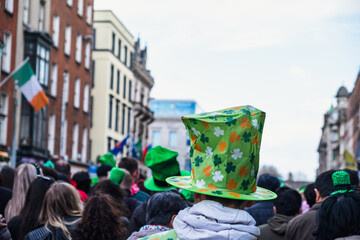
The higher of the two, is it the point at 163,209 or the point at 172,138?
the point at 172,138

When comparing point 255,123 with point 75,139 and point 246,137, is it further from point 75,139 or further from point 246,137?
A: point 75,139

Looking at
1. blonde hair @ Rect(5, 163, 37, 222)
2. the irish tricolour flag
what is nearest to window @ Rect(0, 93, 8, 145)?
the irish tricolour flag

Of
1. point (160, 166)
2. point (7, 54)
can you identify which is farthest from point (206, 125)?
point (7, 54)

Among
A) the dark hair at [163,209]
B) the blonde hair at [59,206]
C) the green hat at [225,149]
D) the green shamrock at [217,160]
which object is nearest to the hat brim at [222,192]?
the green hat at [225,149]

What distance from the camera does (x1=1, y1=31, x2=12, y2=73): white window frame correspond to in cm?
2828

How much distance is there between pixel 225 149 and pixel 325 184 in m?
2.87

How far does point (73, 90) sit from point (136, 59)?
2286cm

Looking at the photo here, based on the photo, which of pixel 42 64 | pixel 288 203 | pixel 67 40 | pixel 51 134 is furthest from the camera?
pixel 67 40

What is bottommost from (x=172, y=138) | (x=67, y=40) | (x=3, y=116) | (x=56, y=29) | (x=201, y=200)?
(x=201, y=200)

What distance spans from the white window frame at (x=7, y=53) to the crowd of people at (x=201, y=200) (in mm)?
19268

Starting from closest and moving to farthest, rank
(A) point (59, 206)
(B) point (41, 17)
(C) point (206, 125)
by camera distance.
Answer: (C) point (206, 125) → (A) point (59, 206) → (B) point (41, 17)

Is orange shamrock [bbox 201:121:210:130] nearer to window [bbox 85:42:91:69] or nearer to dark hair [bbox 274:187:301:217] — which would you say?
dark hair [bbox 274:187:301:217]

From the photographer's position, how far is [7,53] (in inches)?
1144

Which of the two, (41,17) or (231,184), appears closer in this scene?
(231,184)
